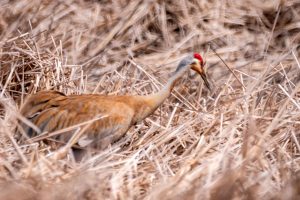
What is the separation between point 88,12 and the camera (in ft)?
26.3

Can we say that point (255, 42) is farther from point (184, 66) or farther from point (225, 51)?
point (184, 66)

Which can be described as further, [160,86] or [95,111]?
[160,86]

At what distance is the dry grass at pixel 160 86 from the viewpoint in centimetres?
445

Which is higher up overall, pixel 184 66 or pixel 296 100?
pixel 184 66

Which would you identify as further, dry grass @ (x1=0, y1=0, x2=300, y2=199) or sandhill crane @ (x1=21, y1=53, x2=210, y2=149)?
sandhill crane @ (x1=21, y1=53, x2=210, y2=149)

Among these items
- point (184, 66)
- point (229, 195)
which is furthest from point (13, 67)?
point (229, 195)

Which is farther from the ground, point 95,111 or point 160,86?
point 95,111

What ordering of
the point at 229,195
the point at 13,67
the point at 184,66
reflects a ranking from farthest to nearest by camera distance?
the point at 13,67
the point at 184,66
the point at 229,195

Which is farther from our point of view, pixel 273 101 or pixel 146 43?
pixel 146 43

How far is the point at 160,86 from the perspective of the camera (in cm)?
654

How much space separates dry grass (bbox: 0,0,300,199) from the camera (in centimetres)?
445

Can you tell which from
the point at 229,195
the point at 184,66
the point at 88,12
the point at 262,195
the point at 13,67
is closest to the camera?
the point at 229,195

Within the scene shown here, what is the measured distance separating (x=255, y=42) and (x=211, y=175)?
3663 millimetres

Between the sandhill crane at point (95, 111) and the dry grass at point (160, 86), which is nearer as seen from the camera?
the dry grass at point (160, 86)
